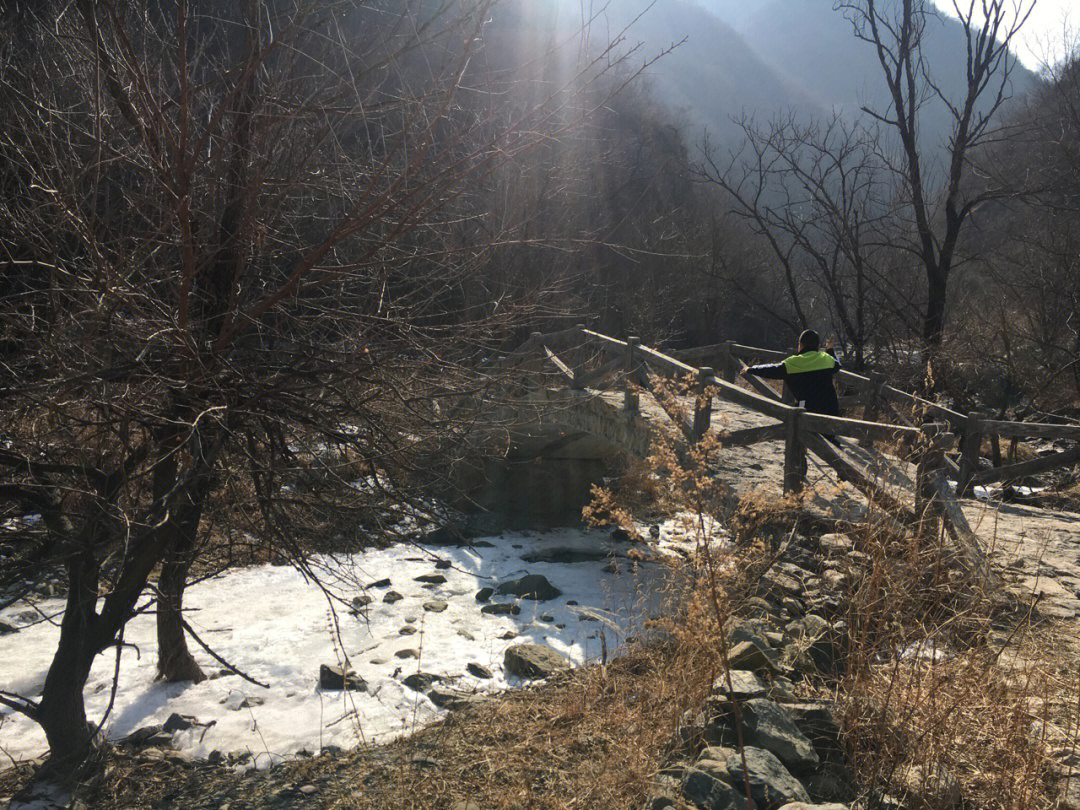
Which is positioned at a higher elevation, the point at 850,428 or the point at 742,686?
the point at 850,428

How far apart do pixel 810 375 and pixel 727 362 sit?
3436 millimetres

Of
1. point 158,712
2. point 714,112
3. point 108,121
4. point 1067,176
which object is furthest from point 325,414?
point 714,112

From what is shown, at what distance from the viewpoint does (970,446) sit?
7543 millimetres

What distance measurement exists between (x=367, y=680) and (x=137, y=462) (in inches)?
140

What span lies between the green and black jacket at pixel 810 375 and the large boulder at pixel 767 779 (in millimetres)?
5027

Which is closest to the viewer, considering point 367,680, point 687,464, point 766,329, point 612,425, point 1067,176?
point 367,680

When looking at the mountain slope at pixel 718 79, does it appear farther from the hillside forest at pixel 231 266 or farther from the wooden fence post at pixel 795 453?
the hillside forest at pixel 231 266

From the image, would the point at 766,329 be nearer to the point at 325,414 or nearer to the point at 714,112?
the point at 325,414

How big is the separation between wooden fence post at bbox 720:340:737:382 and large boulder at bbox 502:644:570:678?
207 inches

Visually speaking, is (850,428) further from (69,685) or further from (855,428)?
(69,685)

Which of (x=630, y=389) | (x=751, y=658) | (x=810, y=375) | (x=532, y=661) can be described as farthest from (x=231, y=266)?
(x=810, y=375)

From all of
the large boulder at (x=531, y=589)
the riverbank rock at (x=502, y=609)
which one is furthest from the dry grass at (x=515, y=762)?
the large boulder at (x=531, y=589)

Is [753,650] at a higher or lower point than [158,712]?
higher

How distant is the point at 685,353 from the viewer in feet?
35.8
